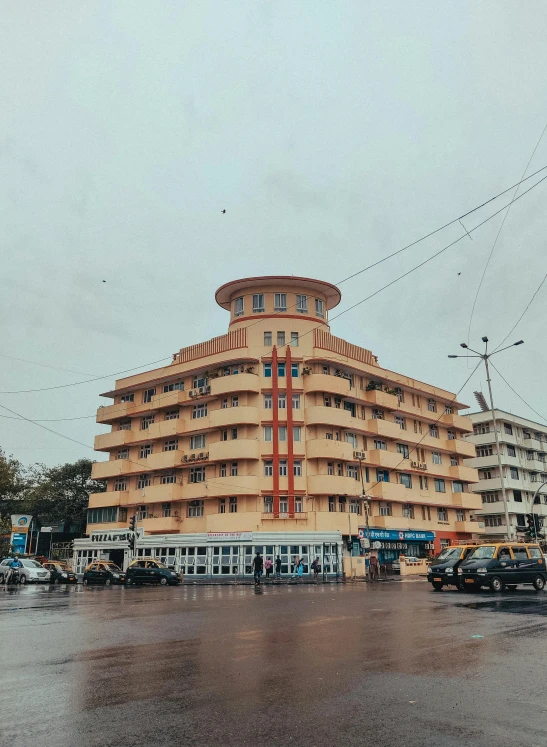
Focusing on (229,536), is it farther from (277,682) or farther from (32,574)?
(277,682)

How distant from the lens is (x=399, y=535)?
1870 inches

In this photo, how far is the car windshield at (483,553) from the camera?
23891mm

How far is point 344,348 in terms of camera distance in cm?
4800

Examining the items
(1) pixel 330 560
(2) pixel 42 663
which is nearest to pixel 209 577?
(1) pixel 330 560

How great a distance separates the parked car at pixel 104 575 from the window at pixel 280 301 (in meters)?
22.0

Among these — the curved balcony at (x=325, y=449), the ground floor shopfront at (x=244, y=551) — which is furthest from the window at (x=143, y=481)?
the curved balcony at (x=325, y=449)

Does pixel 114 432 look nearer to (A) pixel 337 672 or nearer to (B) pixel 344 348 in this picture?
(B) pixel 344 348

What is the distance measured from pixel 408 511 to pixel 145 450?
74.9ft

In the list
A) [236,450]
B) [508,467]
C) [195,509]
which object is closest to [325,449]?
[236,450]

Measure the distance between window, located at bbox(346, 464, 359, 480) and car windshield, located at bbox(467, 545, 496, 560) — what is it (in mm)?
20557

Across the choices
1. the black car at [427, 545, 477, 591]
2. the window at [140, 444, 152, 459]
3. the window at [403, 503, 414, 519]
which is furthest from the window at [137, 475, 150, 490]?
the black car at [427, 545, 477, 591]

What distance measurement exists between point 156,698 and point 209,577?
36428mm

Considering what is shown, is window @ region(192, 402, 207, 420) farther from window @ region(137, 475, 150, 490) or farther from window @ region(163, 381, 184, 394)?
window @ region(137, 475, 150, 490)

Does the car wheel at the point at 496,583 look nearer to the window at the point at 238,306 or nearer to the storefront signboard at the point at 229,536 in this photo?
the storefront signboard at the point at 229,536
